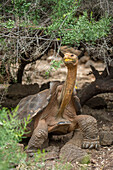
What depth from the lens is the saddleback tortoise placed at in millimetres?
3912

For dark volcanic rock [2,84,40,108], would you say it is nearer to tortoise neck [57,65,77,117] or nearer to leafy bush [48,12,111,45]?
leafy bush [48,12,111,45]

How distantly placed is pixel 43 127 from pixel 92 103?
251 cm

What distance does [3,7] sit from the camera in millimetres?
5305

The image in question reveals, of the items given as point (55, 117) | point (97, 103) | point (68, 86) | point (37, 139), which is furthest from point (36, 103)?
point (97, 103)

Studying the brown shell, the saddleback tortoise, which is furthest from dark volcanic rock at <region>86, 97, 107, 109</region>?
the brown shell

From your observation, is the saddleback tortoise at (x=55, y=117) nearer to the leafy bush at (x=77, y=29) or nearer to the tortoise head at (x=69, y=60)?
the tortoise head at (x=69, y=60)

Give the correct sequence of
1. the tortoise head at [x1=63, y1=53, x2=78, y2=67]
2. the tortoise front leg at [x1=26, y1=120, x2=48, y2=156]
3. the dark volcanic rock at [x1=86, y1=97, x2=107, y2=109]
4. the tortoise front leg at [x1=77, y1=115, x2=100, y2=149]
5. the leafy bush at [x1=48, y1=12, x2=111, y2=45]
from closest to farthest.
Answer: the tortoise head at [x1=63, y1=53, x2=78, y2=67], the tortoise front leg at [x1=26, y1=120, x2=48, y2=156], the tortoise front leg at [x1=77, y1=115, x2=100, y2=149], the leafy bush at [x1=48, y1=12, x2=111, y2=45], the dark volcanic rock at [x1=86, y1=97, x2=107, y2=109]

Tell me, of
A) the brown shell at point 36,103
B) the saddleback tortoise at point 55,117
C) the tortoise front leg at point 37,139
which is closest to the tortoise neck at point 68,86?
the saddleback tortoise at point 55,117

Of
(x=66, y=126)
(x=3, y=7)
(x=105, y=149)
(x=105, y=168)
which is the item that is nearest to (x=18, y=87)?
(x=3, y=7)

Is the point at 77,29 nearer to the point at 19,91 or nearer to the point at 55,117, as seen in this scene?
the point at 55,117

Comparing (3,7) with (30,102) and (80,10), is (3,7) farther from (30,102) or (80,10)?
(30,102)

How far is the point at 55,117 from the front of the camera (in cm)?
420

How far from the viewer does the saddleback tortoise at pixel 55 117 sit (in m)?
3.91

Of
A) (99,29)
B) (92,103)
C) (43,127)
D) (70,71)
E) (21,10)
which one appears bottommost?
(92,103)
